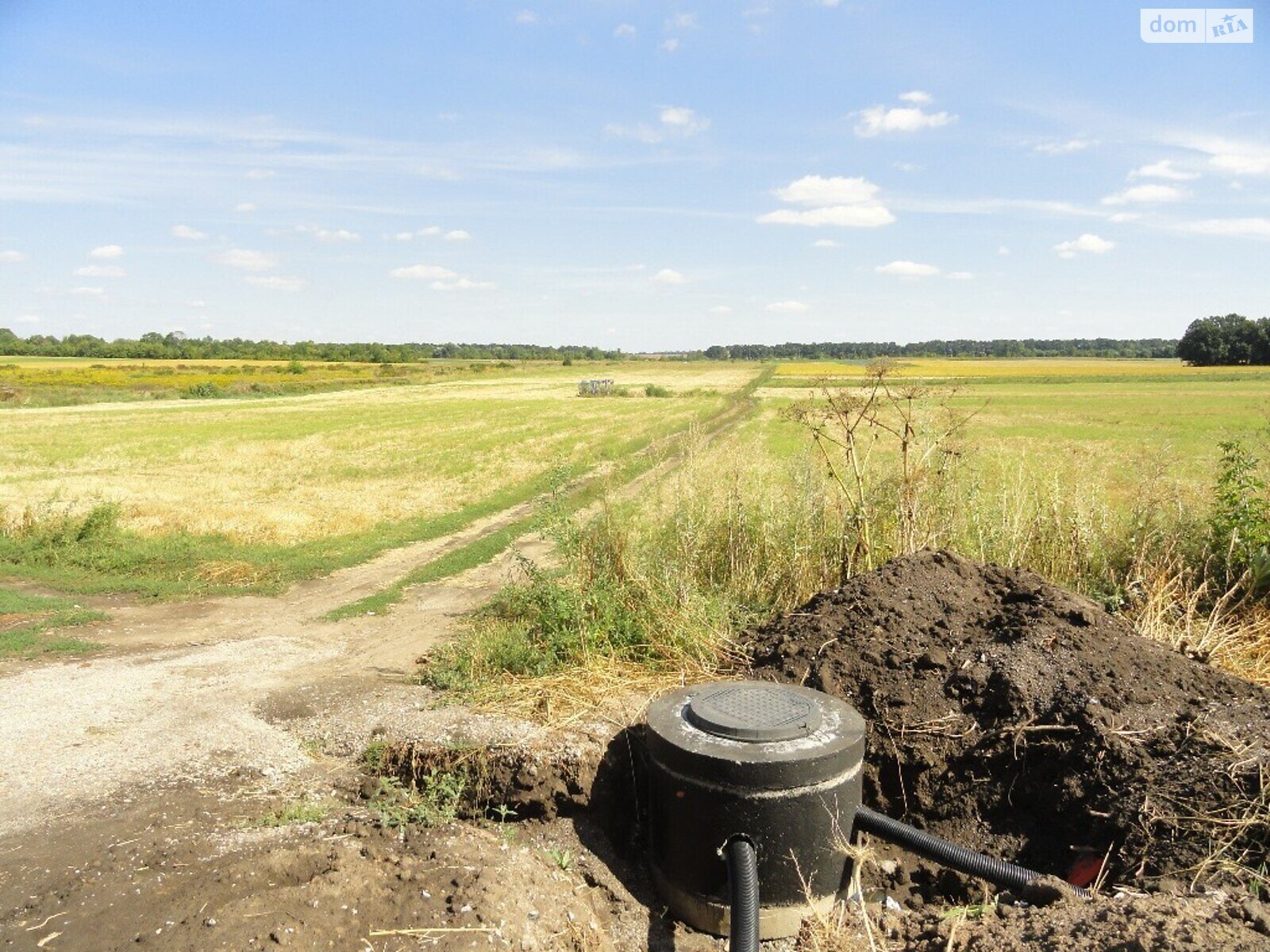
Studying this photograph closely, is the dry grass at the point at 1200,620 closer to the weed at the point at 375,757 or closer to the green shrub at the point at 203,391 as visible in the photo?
the weed at the point at 375,757

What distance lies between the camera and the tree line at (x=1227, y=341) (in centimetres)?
9394

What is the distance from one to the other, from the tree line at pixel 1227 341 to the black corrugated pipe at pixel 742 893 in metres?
112

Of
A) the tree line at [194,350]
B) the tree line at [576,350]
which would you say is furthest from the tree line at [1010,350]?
the tree line at [194,350]

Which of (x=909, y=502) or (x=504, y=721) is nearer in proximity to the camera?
(x=504, y=721)

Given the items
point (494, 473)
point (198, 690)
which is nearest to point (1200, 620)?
point (198, 690)

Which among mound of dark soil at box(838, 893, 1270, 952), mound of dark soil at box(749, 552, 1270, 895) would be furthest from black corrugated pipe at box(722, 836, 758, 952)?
mound of dark soil at box(749, 552, 1270, 895)

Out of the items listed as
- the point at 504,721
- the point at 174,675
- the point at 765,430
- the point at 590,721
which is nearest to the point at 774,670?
the point at 590,721

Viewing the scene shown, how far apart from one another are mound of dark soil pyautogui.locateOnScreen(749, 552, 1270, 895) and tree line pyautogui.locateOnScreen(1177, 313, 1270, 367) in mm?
109563

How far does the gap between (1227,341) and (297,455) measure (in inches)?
4130

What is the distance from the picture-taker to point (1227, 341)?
9700cm

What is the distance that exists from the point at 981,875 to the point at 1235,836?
121 cm

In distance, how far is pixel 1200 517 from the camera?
856 centimetres

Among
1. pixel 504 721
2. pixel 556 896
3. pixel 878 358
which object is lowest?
pixel 556 896

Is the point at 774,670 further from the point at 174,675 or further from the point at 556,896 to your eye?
the point at 174,675
